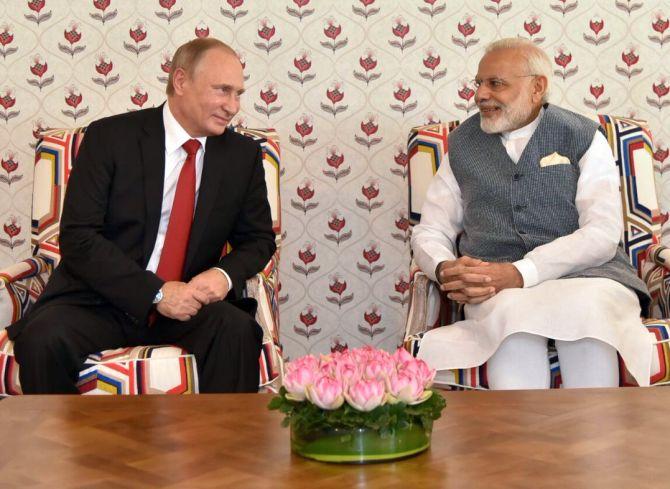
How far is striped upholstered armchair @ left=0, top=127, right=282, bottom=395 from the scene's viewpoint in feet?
8.46

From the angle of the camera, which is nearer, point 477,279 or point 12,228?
point 477,279

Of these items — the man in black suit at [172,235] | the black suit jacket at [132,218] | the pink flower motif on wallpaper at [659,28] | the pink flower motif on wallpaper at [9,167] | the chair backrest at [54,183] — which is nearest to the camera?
the man in black suit at [172,235]

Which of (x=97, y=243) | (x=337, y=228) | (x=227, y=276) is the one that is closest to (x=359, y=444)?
(x=227, y=276)

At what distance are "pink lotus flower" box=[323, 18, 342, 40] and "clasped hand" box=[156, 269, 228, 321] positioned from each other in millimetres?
1272

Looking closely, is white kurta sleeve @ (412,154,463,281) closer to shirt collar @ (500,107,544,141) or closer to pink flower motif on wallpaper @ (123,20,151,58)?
shirt collar @ (500,107,544,141)

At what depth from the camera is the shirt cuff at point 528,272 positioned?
289 centimetres

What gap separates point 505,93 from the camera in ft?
10.4

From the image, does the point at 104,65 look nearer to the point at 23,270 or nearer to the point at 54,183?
the point at 54,183

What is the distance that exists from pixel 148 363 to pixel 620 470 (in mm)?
1403

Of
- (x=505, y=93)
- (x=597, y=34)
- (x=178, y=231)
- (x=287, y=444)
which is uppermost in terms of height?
(x=597, y=34)

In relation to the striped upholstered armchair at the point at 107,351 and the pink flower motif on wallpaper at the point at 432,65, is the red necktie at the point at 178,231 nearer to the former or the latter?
the striped upholstered armchair at the point at 107,351

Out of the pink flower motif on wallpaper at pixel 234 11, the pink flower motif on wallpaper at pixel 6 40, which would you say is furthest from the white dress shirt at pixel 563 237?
the pink flower motif on wallpaper at pixel 6 40

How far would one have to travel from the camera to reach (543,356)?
8.84 ft

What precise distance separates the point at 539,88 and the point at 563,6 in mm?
671
